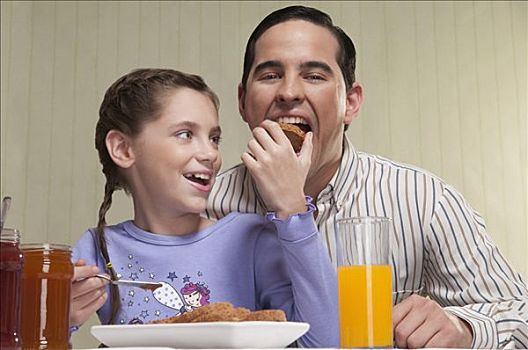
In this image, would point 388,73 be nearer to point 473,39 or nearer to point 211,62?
point 473,39

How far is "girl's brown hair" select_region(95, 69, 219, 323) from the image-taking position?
1692 millimetres

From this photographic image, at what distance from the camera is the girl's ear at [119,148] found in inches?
68.2

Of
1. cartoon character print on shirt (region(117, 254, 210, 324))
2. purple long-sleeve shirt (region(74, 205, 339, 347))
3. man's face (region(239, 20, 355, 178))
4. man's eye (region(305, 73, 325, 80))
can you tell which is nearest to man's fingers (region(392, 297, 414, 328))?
purple long-sleeve shirt (region(74, 205, 339, 347))

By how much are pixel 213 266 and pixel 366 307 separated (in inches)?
23.4

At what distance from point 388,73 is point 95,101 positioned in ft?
3.82

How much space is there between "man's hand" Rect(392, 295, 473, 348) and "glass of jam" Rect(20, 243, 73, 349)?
58cm

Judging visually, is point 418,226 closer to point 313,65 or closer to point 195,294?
point 313,65

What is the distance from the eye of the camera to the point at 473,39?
3473 mm

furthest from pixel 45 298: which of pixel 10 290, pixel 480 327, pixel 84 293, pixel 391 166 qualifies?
pixel 391 166

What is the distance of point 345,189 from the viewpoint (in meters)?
2.01

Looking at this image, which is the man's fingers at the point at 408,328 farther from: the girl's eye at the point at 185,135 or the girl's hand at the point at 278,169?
the girl's eye at the point at 185,135

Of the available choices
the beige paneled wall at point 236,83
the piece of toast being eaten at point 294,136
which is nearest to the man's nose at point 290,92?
the piece of toast being eaten at point 294,136

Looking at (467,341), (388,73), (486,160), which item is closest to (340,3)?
(388,73)

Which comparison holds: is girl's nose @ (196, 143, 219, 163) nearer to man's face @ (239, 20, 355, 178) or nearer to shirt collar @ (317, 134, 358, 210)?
man's face @ (239, 20, 355, 178)
